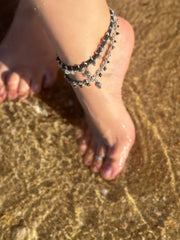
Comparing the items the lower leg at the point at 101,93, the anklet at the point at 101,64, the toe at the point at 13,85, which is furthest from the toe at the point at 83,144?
the toe at the point at 13,85

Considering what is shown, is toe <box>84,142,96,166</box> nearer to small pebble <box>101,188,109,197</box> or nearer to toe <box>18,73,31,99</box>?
small pebble <box>101,188,109,197</box>

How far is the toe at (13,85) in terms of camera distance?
1607mm

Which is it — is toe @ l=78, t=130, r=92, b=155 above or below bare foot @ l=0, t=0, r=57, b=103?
below

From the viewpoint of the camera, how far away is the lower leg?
1.25 m

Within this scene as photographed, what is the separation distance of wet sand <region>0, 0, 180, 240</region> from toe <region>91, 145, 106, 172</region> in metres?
0.04

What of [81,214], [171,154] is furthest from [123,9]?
[81,214]

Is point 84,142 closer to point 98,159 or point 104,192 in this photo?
point 98,159

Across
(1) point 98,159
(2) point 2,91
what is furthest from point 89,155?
(2) point 2,91

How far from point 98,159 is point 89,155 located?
0.18 feet

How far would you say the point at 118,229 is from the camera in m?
1.39

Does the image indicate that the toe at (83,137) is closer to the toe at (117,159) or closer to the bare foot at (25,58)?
the toe at (117,159)

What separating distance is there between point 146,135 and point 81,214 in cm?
54

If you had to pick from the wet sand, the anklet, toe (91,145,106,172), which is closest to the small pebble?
the wet sand

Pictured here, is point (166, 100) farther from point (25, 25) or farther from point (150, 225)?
point (25, 25)
